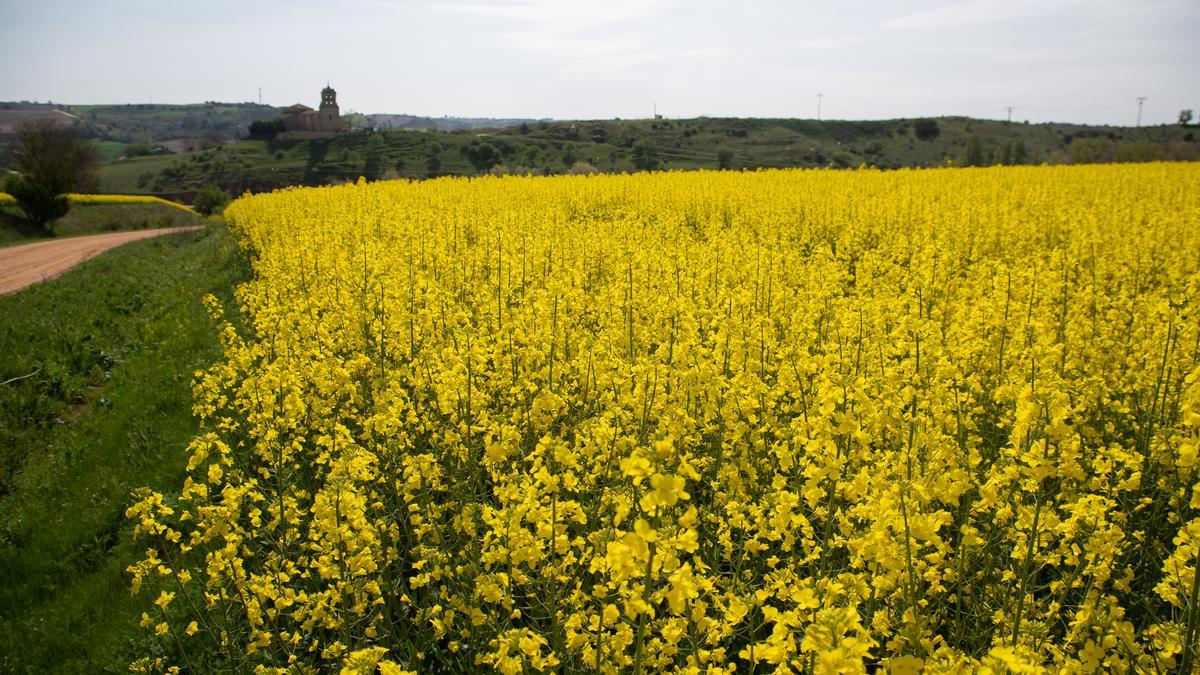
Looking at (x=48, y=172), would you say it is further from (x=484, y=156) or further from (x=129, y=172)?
(x=129, y=172)

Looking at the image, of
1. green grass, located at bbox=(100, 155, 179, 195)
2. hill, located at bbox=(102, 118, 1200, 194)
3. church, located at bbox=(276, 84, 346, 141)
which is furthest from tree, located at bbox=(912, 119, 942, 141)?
green grass, located at bbox=(100, 155, 179, 195)

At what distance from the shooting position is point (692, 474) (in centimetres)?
212

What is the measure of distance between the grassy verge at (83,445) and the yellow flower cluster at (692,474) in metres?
0.53

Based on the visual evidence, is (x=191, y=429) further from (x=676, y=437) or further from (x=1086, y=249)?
(x=1086, y=249)

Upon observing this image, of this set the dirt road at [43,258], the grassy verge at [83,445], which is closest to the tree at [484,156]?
the dirt road at [43,258]

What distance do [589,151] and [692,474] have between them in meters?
77.7

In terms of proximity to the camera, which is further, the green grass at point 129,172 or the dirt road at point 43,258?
the green grass at point 129,172

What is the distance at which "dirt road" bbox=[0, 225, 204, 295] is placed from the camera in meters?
19.0

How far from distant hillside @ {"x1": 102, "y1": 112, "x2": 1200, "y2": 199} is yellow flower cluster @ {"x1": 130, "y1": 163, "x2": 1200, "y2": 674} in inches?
2075

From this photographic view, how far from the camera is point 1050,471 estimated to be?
2.67 metres

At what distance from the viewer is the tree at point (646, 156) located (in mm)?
64625

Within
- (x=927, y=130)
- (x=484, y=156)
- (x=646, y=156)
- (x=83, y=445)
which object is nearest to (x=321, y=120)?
(x=484, y=156)

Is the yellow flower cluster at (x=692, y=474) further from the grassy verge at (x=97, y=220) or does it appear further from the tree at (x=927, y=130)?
the tree at (x=927, y=130)

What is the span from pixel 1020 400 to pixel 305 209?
19406 millimetres
